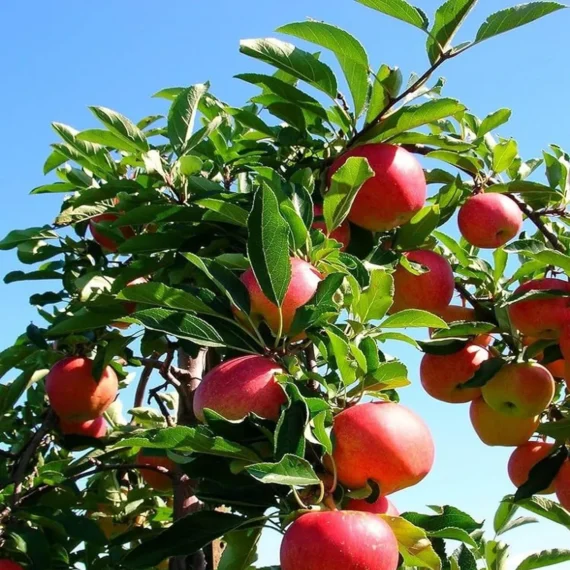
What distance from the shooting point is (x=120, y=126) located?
191 cm

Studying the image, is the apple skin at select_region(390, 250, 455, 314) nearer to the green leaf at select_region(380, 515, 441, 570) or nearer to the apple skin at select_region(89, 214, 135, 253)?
the green leaf at select_region(380, 515, 441, 570)

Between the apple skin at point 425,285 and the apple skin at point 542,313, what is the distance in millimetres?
222

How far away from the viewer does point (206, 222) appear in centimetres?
187

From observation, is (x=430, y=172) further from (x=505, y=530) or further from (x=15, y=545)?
(x=15, y=545)

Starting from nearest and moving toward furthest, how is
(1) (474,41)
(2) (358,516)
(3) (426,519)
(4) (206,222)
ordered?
1. (2) (358,516)
2. (3) (426,519)
3. (1) (474,41)
4. (4) (206,222)

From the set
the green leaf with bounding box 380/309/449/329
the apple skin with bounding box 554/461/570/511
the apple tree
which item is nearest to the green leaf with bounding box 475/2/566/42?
the apple tree

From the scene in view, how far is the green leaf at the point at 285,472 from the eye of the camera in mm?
1078

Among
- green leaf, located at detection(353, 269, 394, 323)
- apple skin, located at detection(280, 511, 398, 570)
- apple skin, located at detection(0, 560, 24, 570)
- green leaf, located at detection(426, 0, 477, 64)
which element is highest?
green leaf, located at detection(426, 0, 477, 64)

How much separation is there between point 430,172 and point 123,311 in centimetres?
97

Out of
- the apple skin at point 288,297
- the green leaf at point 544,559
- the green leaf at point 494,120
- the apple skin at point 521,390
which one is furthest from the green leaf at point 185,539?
the green leaf at point 494,120

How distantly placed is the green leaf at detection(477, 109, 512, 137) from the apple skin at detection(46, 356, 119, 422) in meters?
1.46

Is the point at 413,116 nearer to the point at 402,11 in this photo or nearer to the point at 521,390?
the point at 402,11

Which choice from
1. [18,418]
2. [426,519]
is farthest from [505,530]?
[18,418]

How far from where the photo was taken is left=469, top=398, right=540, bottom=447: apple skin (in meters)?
2.25
